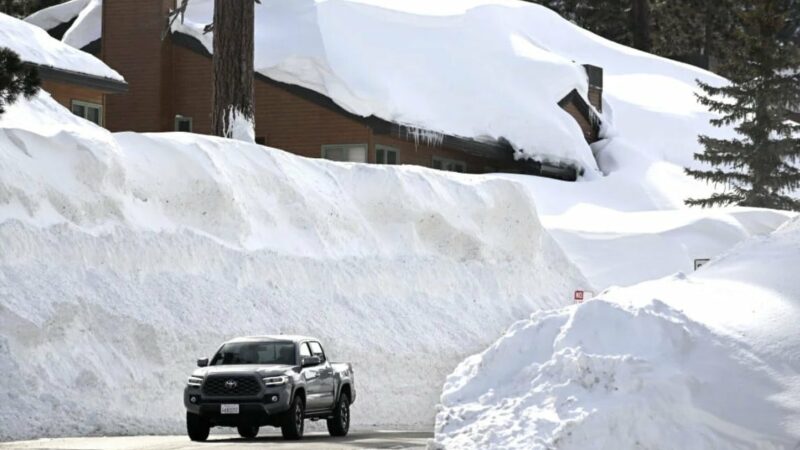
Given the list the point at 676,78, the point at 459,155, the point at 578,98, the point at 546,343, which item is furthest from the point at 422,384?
Answer: the point at 676,78

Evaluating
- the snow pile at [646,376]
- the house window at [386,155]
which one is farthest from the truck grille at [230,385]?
the house window at [386,155]

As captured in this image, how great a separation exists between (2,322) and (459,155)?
88.4 ft

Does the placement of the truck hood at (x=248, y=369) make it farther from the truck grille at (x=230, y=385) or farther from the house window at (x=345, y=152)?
the house window at (x=345, y=152)

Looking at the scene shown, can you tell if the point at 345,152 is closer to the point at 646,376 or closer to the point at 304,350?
the point at 304,350

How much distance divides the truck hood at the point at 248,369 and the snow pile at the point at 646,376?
5.43m

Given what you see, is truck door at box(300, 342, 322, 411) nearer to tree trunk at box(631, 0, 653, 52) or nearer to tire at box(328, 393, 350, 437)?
tire at box(328, 393, 350, 437)

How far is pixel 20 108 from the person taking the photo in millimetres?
30891

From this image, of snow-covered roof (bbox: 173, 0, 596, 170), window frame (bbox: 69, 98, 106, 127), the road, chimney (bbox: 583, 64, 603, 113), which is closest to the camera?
the road

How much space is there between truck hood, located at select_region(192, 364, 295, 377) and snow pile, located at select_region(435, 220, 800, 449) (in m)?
5.43

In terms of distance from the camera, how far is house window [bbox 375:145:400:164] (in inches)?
1774

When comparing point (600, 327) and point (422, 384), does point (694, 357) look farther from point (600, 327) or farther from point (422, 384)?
point (422, 384)

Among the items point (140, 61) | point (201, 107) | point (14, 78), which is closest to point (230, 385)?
point (14, 78)

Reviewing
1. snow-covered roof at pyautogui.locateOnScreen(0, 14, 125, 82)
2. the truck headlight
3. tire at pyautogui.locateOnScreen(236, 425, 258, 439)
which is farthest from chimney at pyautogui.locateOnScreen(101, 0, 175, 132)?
the truck headlight

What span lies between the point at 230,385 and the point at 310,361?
4.56 feet
